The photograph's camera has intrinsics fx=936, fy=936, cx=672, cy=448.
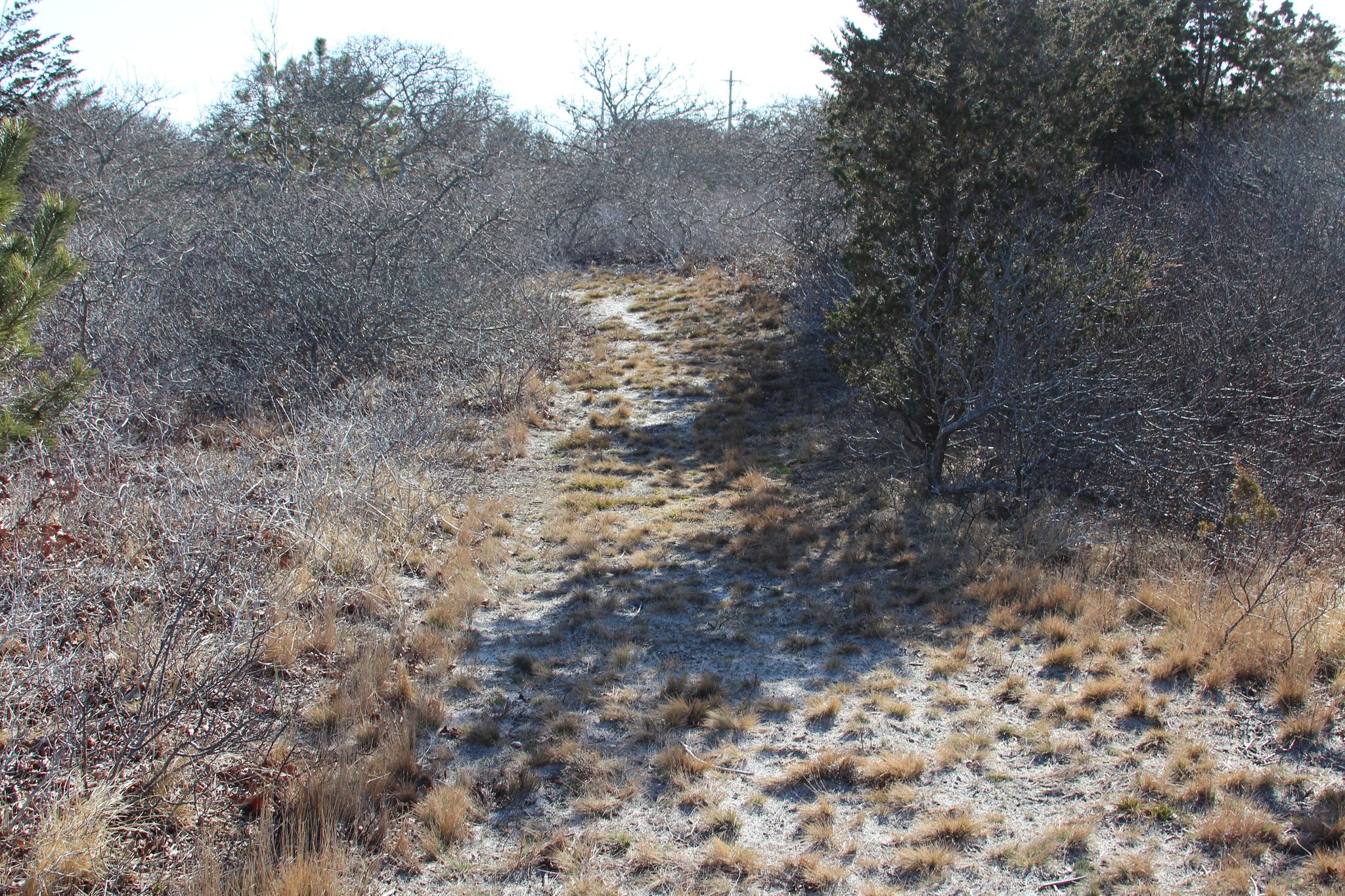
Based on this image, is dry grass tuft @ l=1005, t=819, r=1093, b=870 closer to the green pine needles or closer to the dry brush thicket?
the dry brush thicket

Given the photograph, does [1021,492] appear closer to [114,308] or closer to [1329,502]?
[1329,502]

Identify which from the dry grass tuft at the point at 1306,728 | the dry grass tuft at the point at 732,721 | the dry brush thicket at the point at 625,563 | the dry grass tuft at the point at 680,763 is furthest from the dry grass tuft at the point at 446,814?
the dry grass tuft at the point at 1306,728

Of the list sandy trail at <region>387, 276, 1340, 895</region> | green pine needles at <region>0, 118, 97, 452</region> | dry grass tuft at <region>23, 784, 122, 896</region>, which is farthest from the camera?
sandy trail at <region>387, 276, 1340, 895</region>

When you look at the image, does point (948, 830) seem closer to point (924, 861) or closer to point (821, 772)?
point (924, 861)

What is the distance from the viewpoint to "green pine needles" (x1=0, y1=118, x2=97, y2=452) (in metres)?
3.07

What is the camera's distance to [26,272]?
3.19 metres

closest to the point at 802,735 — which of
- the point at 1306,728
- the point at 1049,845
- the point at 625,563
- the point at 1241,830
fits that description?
the point at 1049,845

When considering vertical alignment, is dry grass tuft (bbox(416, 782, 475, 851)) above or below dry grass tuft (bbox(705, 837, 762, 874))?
above

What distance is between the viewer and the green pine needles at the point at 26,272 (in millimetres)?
3068

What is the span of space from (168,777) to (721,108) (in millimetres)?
23789

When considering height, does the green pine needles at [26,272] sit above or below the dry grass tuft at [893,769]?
above

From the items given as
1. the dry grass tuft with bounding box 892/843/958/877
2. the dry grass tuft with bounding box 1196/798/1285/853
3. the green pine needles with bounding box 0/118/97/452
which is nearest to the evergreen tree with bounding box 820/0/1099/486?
the dry grass tuft with bounding box 1196/798/1285/853

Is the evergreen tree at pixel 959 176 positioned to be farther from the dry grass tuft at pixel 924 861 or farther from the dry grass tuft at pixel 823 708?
the dry grass tuft at pixel 924 861

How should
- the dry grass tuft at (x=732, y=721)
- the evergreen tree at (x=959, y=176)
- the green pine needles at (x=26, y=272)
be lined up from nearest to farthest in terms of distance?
the green pine needles at (x=26, y=272) → the dry grass tuft at (x=732, y=721) → the evergreen tree at (x=959, y=176)
